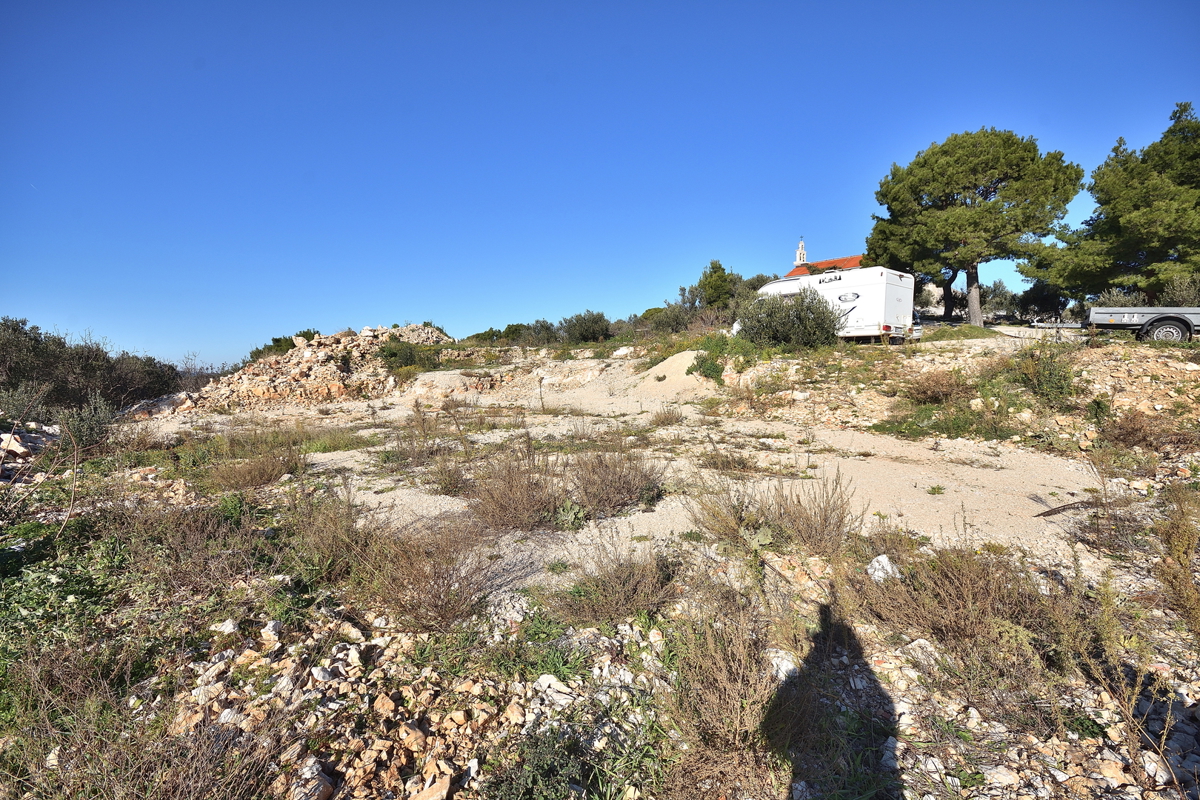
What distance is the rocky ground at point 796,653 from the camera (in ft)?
7.56

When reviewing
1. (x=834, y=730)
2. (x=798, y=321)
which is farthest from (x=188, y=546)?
(x=798, y=321)

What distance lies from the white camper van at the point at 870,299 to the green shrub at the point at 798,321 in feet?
1.64

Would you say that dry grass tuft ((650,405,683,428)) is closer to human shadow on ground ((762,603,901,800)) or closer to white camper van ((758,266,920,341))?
white camper van ((758,266,920,341))

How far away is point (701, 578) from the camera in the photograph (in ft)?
13.0

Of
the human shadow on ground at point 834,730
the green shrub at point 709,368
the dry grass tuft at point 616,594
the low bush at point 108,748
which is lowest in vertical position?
the human shadow on ground at point 834,730

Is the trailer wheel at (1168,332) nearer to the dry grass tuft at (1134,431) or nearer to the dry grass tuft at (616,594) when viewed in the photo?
the dry grass tuft at (1134,431)

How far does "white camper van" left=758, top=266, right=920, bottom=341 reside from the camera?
15.2m

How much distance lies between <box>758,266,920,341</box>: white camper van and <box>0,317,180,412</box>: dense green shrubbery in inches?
835

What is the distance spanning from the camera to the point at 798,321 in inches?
601

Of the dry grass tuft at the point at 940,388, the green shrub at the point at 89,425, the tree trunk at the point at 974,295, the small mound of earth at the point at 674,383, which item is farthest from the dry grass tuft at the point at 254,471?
the tree trunk at the point at 974,295

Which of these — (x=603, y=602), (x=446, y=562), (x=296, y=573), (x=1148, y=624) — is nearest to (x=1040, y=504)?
(x=1148, y=624)

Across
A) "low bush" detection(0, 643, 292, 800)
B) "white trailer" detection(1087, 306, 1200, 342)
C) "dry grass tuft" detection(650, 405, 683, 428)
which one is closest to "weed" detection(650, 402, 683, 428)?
"dry grass tuft" detection(650, 405, 683, 428)

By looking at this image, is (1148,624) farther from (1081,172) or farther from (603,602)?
(1081,172)

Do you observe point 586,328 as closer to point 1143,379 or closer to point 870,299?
point 870,299
